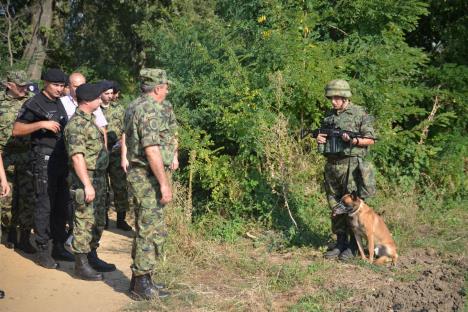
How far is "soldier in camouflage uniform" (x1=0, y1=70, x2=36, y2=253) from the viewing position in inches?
242

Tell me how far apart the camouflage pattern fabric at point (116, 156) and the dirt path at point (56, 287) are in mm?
1176

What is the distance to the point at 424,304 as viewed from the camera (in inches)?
186

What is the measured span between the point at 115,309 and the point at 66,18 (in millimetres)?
14194

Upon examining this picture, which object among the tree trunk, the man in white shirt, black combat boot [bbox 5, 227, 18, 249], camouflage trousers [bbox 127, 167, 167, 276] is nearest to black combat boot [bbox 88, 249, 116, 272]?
camouflage trousers [bbox 127, 167, 167, 276]

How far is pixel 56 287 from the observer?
5.23 m

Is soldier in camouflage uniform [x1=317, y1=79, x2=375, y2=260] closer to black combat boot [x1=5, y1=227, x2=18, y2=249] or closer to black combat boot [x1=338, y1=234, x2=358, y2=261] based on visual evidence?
black combat boot [x1=338, y1=234, x2=358, y2=261]

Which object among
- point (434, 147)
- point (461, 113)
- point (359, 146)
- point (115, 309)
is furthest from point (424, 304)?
point (461, 113)

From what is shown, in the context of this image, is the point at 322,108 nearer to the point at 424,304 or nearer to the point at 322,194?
the point at 322,194

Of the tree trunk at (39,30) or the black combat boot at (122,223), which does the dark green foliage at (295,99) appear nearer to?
the black combat boot at (122,223)

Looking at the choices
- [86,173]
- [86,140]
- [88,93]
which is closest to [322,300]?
[86,173]

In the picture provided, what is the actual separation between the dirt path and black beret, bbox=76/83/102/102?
71.2 inches

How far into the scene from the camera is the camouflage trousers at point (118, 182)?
7.25 m

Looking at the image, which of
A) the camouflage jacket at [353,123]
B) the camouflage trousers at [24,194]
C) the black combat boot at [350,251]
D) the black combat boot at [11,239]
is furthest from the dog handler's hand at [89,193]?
the black combat boot at [350,251]

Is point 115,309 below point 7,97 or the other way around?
below
